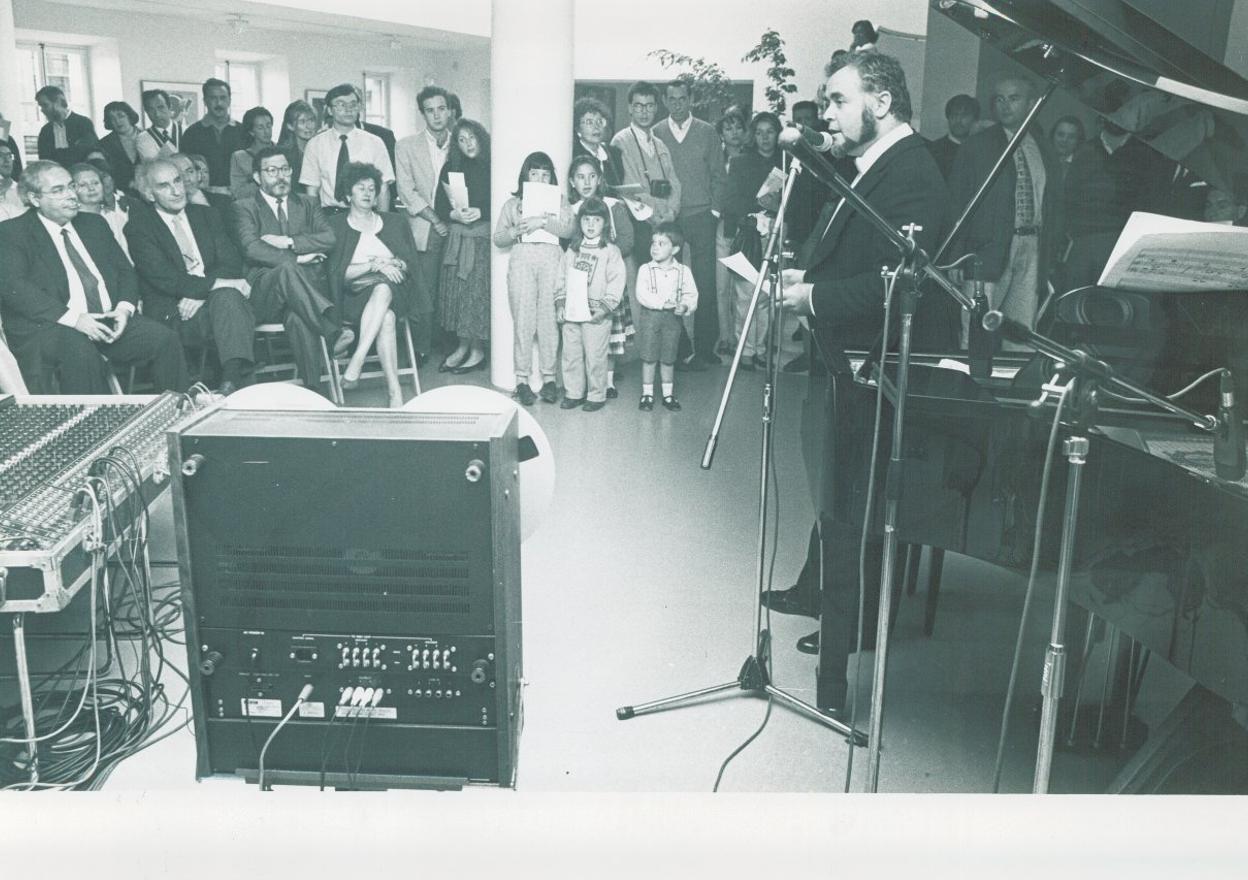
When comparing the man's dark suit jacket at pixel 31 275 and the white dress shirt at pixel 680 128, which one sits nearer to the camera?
the man's dark suit jacket at pixel 31 275

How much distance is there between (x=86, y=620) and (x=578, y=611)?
1.49 m

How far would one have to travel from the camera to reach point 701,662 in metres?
3.05

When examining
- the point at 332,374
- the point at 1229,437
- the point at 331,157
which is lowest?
the point at 332,374

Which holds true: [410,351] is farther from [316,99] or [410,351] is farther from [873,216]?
[873,216]

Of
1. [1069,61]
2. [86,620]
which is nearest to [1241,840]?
[1069,61]

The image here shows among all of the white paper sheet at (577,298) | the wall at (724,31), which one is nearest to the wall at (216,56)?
the wall at (724,31)

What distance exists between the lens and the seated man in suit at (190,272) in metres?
4.47

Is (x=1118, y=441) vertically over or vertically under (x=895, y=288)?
under

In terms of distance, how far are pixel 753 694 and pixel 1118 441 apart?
3.93ft

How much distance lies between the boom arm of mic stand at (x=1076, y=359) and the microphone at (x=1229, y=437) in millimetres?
19

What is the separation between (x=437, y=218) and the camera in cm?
565

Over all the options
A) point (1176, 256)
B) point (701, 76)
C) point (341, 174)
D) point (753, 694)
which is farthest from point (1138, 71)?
point (341, 174)

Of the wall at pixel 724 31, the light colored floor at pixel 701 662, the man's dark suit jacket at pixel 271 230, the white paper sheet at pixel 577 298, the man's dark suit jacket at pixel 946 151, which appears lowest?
the light colored floor at pixel 701 662

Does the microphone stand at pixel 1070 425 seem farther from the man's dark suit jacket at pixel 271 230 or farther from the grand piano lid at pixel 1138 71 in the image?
the man's dark suit jacket at pixel 271 230
